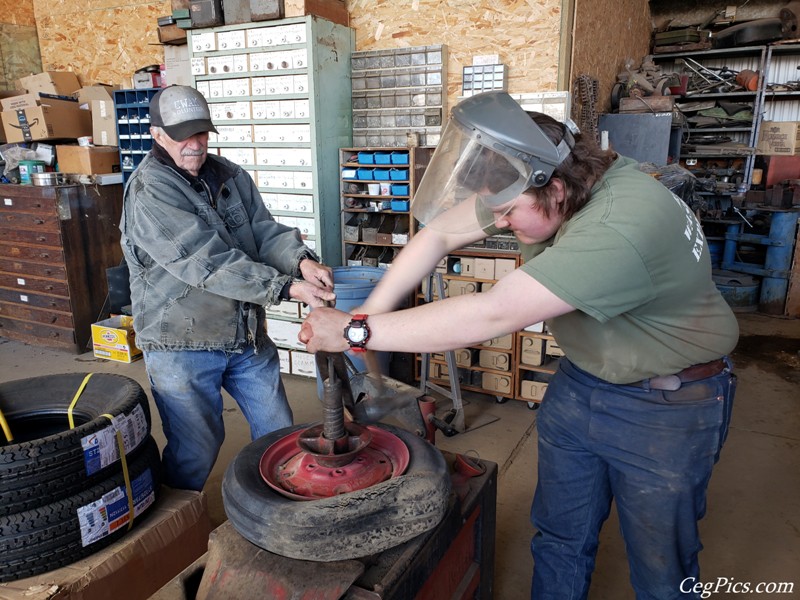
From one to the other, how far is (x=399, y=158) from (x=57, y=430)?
2857 millimetres

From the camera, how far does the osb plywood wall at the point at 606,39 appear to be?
430 cm

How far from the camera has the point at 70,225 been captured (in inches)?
199

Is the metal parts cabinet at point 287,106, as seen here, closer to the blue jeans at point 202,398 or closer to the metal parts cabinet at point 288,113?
the metal parts cabinet at point 288,113

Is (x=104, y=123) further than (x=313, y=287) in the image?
Yes

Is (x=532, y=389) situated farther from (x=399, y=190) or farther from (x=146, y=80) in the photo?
(x=146, y=80)

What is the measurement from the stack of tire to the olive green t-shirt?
56.2 inches

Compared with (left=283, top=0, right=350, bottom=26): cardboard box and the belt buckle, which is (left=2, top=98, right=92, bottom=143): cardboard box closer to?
(left=283, top=0, right=350, bottom=26): cardboard box

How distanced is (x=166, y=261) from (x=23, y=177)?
423cm

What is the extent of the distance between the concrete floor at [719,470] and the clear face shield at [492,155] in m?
1.73

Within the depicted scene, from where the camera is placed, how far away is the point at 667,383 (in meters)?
1.61

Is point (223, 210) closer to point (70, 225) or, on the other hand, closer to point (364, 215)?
point (364, 215)

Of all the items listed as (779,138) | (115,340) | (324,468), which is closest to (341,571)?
(324,468)

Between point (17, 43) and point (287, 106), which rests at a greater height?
point (17, 43)

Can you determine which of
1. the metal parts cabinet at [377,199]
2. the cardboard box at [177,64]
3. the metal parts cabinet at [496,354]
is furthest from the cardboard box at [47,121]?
the metal parts cabinet at [496,354]
